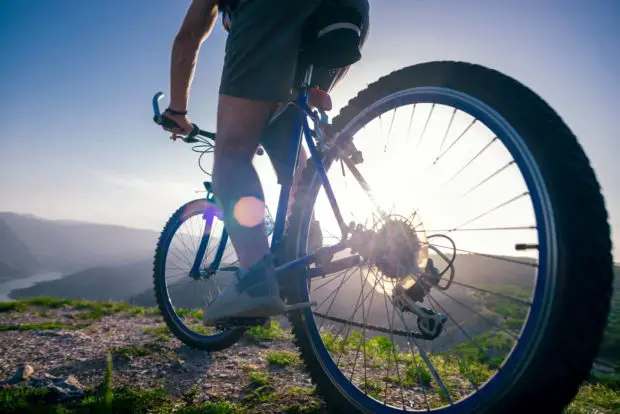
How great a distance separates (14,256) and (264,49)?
22204 cm

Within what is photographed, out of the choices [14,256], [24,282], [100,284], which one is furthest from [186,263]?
[14,256]

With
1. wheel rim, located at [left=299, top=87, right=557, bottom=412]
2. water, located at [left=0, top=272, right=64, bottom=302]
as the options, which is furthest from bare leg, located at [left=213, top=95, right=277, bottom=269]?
water, located at [left=0, top=272, right=64, bottom=302]

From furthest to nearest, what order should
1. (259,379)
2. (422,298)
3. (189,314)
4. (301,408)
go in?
(189,314)
(259,379)
(301,408)
(422,298)

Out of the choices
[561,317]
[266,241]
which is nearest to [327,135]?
[266,241]

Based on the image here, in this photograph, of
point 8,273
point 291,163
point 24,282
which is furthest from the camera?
point 8,273

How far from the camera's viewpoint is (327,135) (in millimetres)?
1927

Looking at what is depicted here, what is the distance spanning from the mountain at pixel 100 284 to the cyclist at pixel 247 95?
11466 centimetres

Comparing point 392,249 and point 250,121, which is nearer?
point 392,249

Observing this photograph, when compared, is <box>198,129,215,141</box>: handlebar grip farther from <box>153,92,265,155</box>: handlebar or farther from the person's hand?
the person's hand

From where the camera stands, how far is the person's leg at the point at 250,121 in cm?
165

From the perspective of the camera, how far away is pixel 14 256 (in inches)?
6319

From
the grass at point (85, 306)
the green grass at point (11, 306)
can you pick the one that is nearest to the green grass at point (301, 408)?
the grass at point (85, 306)

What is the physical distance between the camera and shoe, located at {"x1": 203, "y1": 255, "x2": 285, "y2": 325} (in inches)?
65.0

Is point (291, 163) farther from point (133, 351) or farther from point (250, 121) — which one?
point (133, 351)
